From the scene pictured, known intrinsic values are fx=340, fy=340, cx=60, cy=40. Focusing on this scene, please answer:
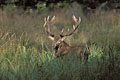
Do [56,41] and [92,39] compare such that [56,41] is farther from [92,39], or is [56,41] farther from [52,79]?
[92,39]

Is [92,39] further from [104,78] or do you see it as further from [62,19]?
[62,19]

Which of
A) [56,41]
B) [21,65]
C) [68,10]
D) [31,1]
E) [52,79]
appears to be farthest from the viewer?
[68,10]

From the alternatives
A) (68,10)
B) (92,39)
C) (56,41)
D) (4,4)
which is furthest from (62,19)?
(56,41)

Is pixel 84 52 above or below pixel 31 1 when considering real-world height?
above

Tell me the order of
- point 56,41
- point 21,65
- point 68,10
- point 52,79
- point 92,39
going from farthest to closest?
point 68,10
point 92,39
point 56,41
point 21,65
point 52,79

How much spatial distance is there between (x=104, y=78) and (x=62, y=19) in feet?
36.2

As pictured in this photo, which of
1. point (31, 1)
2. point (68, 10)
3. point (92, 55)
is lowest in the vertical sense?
point (68, 10)

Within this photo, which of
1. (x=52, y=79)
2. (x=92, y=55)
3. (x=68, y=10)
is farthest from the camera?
(x=68, y=10)

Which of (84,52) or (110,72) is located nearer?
(110,72)

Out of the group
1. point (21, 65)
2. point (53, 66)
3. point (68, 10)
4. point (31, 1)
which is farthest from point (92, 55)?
point (68, 10)

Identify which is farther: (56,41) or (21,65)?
(56,41)

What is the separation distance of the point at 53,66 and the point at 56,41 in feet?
4.72

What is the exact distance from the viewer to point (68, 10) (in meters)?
18.0

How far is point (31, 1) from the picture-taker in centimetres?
1568
